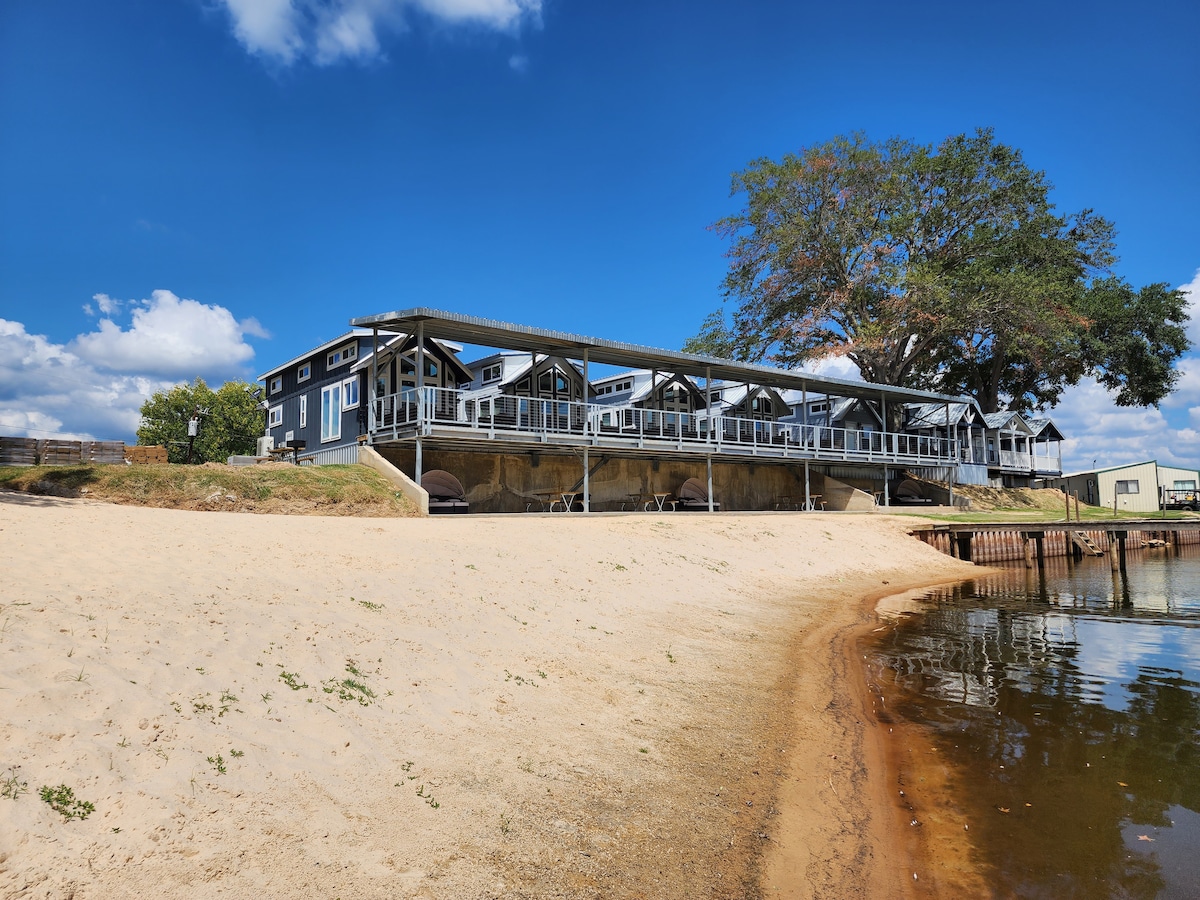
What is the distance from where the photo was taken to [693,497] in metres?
32.0

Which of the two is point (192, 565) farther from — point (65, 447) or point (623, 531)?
point (65, 447)

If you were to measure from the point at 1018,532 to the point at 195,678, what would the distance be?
3240cm

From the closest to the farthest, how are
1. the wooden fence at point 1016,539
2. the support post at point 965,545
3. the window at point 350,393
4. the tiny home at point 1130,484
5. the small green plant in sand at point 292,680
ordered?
the small green plant in sand at point 292,680 < the window at point 350,393 < the wooden fence at point 1016,539 < the support post at point 965,545 < the tiny home at point 1130,484

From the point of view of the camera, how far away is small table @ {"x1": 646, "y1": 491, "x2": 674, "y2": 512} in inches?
1168

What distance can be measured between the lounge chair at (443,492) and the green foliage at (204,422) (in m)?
39.9

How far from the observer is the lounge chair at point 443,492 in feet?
73.6

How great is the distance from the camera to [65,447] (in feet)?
61.4

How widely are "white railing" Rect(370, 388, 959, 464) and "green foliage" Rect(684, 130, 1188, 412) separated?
8647mm

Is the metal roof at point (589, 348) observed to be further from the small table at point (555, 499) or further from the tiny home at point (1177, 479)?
the tiny home at point (1177, 479)

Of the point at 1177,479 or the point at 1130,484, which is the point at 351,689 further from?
the point at 1177,479

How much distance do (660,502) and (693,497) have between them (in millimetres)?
3445

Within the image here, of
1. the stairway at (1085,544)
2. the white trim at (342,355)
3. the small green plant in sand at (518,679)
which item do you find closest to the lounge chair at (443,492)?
the white trim at (342,355)

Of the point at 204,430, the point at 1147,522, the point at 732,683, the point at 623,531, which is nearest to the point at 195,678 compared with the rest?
the point at 732,683

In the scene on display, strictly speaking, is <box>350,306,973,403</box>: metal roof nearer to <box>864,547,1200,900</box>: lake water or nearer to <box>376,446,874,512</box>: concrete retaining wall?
<box>376,446,874,512</box>: concrete retaining wall
